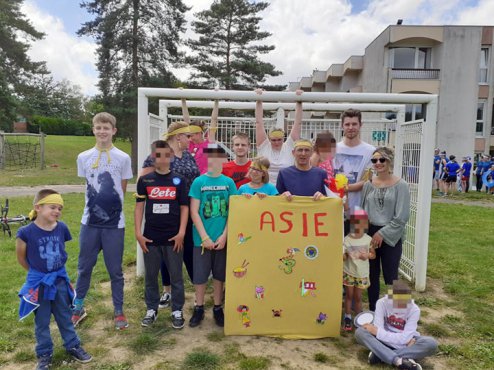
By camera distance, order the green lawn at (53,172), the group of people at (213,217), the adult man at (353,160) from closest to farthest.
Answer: the group of people at (213,217), the adult man at (353,160), the green lawn at (53,172)

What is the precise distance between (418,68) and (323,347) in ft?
85.5

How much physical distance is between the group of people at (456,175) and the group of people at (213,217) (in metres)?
13.7

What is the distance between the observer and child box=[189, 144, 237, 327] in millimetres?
3762

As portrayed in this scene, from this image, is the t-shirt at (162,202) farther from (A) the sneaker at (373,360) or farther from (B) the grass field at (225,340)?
(A) the sneaker at (373,360)

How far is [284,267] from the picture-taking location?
3770mm

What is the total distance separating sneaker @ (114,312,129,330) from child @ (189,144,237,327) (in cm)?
81

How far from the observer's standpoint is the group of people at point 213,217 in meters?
3.46

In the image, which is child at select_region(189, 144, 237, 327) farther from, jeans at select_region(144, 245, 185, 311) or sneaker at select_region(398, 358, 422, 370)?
sneaker at select_region(398, 358, 422, 370)

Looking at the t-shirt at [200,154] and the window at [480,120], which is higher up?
the window at [480,120]

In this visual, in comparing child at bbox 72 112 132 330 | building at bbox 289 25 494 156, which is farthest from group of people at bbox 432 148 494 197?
child at bbox 72 112 132 330

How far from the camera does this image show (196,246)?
3.89m

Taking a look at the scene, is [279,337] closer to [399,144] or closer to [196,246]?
[196,246]

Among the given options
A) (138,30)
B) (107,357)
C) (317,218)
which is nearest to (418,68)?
(138,30)

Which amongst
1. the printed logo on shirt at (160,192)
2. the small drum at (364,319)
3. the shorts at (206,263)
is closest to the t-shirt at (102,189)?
the printed logo on shirt at (160,192)
